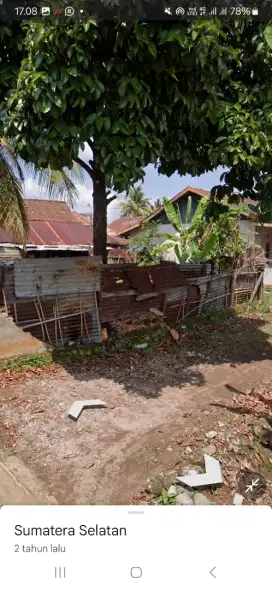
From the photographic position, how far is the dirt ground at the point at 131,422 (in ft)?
9.22

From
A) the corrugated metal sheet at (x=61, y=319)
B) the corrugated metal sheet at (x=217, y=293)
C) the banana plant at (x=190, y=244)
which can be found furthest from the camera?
the banana plant at (x=190, y=244)

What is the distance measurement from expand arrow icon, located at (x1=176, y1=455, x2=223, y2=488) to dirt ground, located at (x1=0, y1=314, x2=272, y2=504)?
79 mm

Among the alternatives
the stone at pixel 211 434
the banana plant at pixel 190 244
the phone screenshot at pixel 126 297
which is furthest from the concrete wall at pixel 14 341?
the banana plant at pixel 190 244

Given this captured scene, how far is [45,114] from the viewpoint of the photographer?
364 cm

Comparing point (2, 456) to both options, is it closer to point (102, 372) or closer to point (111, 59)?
point (102, 372)

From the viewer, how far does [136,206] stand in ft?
108

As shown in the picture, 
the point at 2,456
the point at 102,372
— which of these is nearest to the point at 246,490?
the point at 2,456

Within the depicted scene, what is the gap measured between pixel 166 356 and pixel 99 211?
2950 millimetres

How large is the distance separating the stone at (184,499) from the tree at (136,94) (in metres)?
3.14

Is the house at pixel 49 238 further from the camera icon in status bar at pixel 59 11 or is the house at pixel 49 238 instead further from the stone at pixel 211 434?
the stone at pixel 211 434

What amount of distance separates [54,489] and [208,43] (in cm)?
440

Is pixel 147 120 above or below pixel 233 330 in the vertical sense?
above

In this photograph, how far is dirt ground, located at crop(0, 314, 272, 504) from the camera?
2.81 m

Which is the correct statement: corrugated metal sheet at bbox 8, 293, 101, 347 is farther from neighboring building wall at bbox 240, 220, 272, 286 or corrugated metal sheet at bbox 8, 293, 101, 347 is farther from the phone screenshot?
neighboring building wall at bbox 240, 220, 272, 286
